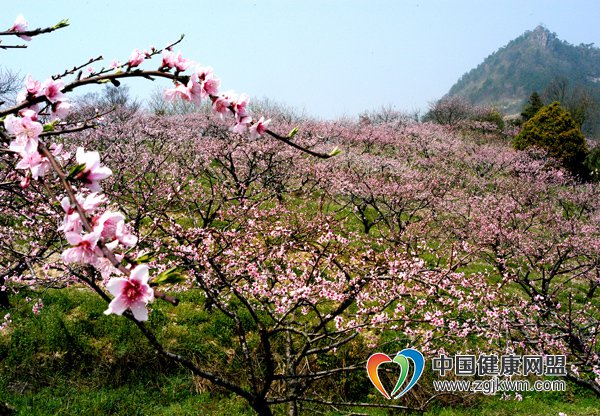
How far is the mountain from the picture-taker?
445ft

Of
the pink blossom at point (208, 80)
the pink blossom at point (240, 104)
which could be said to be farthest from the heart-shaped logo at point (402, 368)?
the pink blossom at point (208, 80)

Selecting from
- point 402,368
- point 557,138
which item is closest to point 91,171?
point 402,368

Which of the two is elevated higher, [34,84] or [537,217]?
[34,84]

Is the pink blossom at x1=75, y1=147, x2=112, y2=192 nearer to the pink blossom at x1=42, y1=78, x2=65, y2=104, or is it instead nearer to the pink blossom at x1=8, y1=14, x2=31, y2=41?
the pink blossom at x1=42, y1=78, x2=65, y2=104

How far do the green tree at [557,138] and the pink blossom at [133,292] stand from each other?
3166 centimetres

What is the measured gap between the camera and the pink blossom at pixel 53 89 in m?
1.79

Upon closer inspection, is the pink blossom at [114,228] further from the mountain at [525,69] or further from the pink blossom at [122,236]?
the mountain at [525,69]

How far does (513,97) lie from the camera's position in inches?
5413

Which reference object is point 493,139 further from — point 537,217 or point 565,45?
point 565,45

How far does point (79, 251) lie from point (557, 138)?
33025 mm

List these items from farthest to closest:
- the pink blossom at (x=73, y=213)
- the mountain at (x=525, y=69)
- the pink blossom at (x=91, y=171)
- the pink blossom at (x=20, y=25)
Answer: the mountain at (x=525, y=69) → the pink blossom at (x=20, y=25) → the pink blossom at (x=91, y=171) → the pink blossom at (x=73, y=213)

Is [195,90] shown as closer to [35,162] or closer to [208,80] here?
[208,80]

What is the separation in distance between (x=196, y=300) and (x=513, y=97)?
157531 millimetres

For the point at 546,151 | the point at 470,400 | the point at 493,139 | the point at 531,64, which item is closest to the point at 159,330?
the point at 470,400
